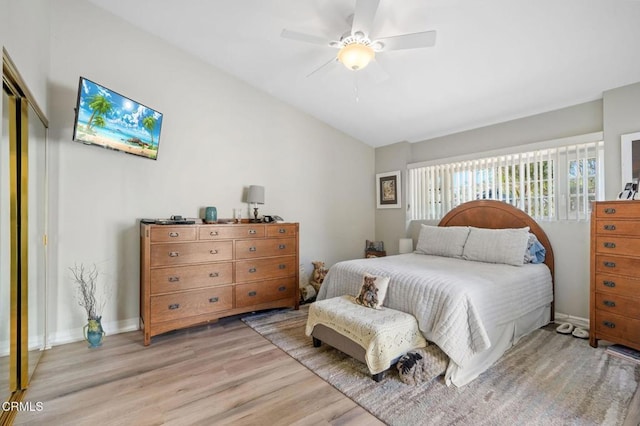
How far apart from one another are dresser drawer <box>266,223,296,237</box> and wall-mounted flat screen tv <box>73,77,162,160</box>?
148 centimetres

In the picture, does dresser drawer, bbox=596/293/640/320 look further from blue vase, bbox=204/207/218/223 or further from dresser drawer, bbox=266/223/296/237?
blue vase, bbox=204/207/218/223

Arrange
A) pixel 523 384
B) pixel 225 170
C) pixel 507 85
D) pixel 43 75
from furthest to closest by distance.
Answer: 1. pixel 225 170
2. pixel 507 85
3. pixel 43 75
4. pixel 523 384

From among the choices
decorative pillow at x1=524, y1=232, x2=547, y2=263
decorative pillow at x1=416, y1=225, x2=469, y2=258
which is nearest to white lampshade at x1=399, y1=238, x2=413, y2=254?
decorative pillow at x1=416, y1=225, x2=469, y2=258

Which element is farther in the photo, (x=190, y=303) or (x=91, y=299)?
(x=190, y=303)

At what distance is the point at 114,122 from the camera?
9.17ft

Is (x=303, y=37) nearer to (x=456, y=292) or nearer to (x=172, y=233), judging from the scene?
(x=172, y=233)

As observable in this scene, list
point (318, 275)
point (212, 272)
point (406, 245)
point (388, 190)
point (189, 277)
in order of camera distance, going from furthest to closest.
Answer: point (388, 190), point (406, 245), point (318, 275), point (212, 272), point (189, 277)

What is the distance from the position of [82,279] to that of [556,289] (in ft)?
16.5

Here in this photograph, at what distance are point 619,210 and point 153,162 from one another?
449 cm

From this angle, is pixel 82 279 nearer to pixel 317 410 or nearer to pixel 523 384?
pixel 317 410

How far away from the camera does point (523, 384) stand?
84.0 inches

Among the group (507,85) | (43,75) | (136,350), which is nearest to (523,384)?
(507,85)

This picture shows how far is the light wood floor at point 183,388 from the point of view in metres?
1.83

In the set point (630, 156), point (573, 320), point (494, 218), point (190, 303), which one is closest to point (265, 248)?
point (190, 303)
